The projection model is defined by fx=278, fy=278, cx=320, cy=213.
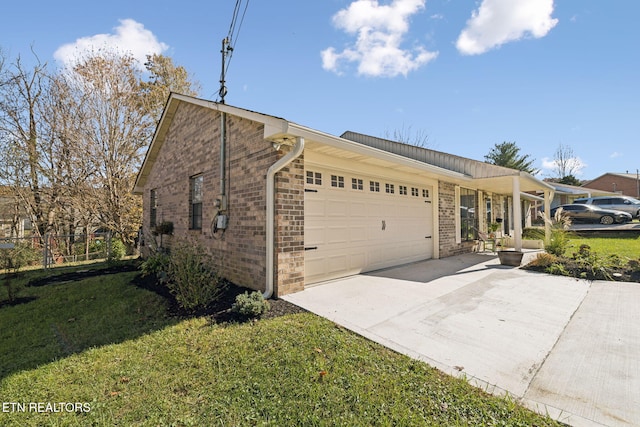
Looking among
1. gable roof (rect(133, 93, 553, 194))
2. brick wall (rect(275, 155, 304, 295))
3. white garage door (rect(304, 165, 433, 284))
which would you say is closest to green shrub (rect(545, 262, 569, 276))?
gable roof (rect(133, 93, 553, 194))

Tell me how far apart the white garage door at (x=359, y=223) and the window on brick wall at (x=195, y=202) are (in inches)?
139

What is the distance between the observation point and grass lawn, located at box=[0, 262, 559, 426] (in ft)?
6.77

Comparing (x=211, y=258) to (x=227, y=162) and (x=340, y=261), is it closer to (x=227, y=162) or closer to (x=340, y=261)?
(x=227, y=162)

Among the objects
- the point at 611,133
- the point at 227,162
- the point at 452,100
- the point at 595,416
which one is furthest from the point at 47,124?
the point at 611,133

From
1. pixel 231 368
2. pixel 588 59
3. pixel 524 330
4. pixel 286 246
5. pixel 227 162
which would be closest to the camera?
pixel 231 368

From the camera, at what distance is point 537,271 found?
6.84 meters

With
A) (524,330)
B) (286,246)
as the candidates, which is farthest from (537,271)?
(286,246)

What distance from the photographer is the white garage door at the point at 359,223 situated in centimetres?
548

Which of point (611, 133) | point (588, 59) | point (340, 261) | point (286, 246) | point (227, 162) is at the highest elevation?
point (611, 133)

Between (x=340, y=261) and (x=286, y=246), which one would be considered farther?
(x=340, y=261)

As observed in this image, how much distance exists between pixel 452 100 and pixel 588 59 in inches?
153

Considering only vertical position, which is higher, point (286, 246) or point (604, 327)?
point (286, 246)

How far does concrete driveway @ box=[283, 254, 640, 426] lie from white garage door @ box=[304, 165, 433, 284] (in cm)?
48

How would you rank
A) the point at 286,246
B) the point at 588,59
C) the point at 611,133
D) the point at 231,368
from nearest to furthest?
the point at 231,368
the point at 286,246
the point at 588,59
the point at 611,133
